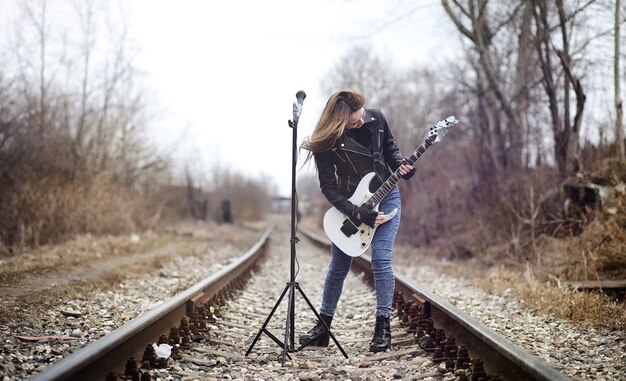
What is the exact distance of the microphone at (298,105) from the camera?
13.0 ft

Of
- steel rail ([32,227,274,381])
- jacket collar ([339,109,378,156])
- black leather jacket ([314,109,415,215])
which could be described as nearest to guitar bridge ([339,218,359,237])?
black leather jacket ([314,109,415,215])

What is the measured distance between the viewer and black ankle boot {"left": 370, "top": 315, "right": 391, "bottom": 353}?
13.5ft

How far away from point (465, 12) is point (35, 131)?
10336 mm

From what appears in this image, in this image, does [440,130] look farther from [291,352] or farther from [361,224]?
[291,352]

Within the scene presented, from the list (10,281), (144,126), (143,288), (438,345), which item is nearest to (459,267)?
(143,288)

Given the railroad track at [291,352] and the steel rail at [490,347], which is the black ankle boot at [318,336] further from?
the steel rail at [490,347]

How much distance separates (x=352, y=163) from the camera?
4270 millimetres

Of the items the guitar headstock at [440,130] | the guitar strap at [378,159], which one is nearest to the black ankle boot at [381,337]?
the guitar strap at [378,159]

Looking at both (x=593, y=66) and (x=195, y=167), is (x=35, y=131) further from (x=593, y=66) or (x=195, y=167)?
(x=195, y=167)

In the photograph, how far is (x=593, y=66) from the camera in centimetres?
1206

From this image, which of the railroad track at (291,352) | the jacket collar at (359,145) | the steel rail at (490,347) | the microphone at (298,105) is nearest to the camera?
the steel rail at (490,347)

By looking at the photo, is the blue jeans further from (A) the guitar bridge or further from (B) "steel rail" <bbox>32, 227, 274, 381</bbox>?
(B) "steel rail" <bbox>32, 227, 274, 381</bbox>

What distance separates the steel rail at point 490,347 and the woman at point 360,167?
1.39 feet

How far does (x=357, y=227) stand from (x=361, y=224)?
34mm
